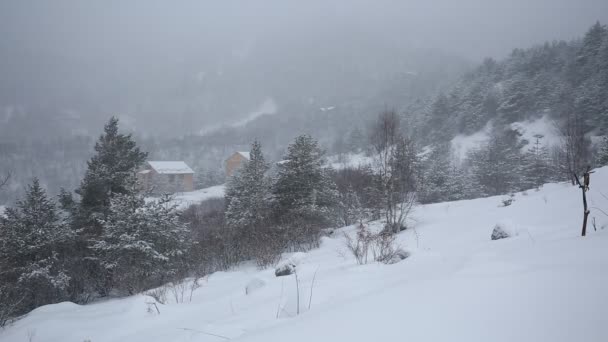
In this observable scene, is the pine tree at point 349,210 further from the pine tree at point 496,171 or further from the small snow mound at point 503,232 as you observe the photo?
the pine tree at point 496,171

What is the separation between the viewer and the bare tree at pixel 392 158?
12.9 m

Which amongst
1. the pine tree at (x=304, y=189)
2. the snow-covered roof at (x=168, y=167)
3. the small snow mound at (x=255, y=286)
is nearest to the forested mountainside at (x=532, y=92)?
the pine tree at (x=304, y=189)

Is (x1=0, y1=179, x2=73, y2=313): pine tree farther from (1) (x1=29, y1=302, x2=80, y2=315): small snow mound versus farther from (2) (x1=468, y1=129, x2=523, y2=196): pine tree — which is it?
(2) (x1=468, y1=129, x2=523, y2=196): pine tree

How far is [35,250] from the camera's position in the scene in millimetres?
10445

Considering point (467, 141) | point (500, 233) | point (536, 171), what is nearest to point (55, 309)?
point (500, 233)

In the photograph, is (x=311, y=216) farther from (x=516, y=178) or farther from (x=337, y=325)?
(x=516, y=178)

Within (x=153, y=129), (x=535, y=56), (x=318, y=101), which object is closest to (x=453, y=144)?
(x=535, y=56)

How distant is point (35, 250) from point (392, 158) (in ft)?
51.5

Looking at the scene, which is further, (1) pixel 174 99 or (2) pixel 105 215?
(1) pixel 174 99

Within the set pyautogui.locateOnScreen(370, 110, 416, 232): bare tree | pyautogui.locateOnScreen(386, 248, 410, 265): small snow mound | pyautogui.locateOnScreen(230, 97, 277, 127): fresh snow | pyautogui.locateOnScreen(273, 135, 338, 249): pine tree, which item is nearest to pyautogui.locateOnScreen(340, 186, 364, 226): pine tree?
pyautogui.locateOnScreen(273, 135, 338, 249): pine tree

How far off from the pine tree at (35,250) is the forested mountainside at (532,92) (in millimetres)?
49750

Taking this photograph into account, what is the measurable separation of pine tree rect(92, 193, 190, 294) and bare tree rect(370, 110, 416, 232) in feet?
33.3

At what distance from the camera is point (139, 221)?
1108 centimetres

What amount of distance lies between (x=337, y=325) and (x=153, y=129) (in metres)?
163
